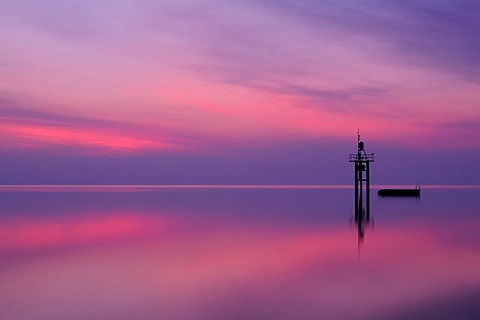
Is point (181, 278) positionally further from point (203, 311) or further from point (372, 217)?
point (372, 217)

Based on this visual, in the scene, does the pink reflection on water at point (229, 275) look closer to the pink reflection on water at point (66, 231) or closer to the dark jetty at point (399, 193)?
the pink reflection on water at point (66, 231)

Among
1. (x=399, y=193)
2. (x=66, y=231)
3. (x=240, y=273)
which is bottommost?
(x=399, y=193)

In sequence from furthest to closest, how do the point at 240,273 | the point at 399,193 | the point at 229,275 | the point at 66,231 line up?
the point at 399,193
the point at 66,231
the point at 240,273
the point at 229,275

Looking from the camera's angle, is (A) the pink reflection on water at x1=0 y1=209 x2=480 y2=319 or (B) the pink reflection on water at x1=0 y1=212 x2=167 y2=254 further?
(B) the pink reflection on water at x1=0 y1=212 x2=167 y2=254

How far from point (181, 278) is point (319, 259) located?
7.07 metres

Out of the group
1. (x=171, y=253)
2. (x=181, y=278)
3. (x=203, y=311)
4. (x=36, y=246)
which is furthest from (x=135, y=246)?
(x=203, y=311)

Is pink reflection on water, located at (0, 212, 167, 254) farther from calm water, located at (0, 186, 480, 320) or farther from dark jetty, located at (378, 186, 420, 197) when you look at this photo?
dark jetty, located at (378, 186, 420, 197)

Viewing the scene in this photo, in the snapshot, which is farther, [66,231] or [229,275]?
[66,231]

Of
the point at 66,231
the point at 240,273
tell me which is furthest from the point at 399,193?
the point at 240,273

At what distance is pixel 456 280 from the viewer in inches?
678

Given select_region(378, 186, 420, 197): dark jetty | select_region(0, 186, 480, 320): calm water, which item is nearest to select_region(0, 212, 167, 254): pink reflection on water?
→ select_region(0, 186, 480, 320): calm water

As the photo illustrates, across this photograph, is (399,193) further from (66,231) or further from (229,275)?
(229,275)

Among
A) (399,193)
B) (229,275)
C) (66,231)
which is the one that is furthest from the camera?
(399,193)

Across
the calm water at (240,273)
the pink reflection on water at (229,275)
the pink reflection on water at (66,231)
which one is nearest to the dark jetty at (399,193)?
the calm water at (240,273)
